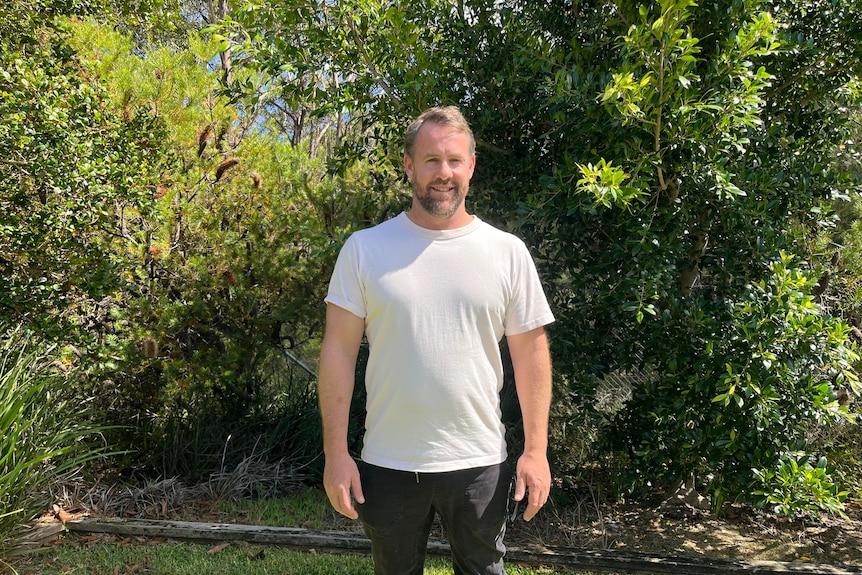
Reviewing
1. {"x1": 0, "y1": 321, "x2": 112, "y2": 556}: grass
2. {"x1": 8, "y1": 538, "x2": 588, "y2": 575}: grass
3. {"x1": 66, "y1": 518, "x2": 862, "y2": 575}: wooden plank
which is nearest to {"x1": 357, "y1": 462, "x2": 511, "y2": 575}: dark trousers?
{"x1": 8, "y1": 538, "x2": 588, "y2": 575}: grass

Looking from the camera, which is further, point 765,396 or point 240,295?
point 240,295

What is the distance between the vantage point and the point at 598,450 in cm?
434

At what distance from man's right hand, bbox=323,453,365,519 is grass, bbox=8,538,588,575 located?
6.15 ft

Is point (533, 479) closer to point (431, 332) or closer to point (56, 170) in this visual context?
point (431, 332)

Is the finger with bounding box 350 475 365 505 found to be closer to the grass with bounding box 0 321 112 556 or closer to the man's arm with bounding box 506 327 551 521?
the man's arm with bounding box 506 327 551 521

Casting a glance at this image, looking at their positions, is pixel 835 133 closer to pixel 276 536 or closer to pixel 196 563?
pixel 276 536

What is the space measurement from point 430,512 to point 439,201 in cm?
110

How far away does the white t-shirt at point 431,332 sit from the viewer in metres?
2.15

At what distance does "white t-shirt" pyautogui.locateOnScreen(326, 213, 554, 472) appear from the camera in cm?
215

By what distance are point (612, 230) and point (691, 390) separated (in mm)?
1010

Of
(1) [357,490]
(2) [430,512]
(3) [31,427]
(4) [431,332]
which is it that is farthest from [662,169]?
(3) [31,427]

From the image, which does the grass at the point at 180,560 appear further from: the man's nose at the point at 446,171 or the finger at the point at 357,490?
the man's nose at the point at 446,171

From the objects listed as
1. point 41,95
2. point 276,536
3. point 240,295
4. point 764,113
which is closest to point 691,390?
point 764,113

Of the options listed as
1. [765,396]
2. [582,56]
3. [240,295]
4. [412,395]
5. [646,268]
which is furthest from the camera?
[240,295]
